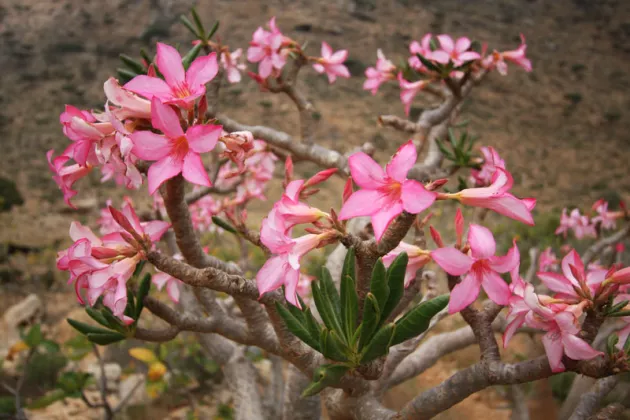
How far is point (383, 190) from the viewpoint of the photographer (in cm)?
63

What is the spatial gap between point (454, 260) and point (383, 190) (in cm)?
15

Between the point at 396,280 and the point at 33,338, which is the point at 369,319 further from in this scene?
the point at 33,338

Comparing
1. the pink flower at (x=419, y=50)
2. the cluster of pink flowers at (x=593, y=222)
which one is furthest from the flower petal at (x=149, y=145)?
the cluster of pink flowers at (x=593, y=222)

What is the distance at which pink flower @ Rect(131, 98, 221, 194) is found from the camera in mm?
615

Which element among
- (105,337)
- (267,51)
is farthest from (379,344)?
(267,51)

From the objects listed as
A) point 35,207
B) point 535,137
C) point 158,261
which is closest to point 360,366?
point 158,261

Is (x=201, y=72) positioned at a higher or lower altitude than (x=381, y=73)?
higher

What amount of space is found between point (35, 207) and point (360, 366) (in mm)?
10288

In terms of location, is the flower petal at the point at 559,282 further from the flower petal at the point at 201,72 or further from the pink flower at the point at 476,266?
the flower petal at the point at 201,72

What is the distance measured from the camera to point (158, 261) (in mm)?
735

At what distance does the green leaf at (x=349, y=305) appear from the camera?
713 millimetres

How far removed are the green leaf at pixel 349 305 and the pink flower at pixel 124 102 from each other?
1.31 feet

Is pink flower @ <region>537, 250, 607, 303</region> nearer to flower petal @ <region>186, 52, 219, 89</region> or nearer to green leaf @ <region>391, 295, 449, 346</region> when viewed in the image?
green leaf @ <region>391, 295, 449, 346</region>

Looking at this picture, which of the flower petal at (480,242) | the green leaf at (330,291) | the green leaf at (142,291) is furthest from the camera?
the green leaf at (142,291)
